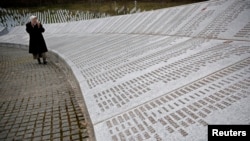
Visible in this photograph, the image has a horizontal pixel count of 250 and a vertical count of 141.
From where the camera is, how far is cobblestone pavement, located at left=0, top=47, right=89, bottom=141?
3598 millimetres

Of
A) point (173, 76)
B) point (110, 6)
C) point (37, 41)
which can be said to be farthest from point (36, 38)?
point (110, 6)

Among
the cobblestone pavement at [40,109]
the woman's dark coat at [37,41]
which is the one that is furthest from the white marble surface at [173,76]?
the woman's dark coat at [37,41]

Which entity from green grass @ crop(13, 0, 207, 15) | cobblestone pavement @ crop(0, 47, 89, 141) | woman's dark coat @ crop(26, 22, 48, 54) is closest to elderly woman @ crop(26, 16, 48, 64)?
woman's dark coat @ crop(26, 22, 48, 54)

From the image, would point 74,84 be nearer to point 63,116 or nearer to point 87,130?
point 63,116

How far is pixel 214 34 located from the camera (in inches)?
231

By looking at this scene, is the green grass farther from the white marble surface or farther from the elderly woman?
the elderly woman

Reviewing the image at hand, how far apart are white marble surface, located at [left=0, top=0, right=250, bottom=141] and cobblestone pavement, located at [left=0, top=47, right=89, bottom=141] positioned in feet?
1.32

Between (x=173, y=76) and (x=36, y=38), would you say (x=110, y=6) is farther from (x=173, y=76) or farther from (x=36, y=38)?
(x=173, y=76)

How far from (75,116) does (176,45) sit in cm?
308

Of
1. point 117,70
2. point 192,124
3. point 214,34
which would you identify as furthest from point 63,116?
point 214,34

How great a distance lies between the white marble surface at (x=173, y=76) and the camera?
2.72 metres

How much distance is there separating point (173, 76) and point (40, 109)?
2.48 metres

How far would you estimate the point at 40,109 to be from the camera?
4.47 metres

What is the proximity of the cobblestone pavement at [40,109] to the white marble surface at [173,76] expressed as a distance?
0.40 m
